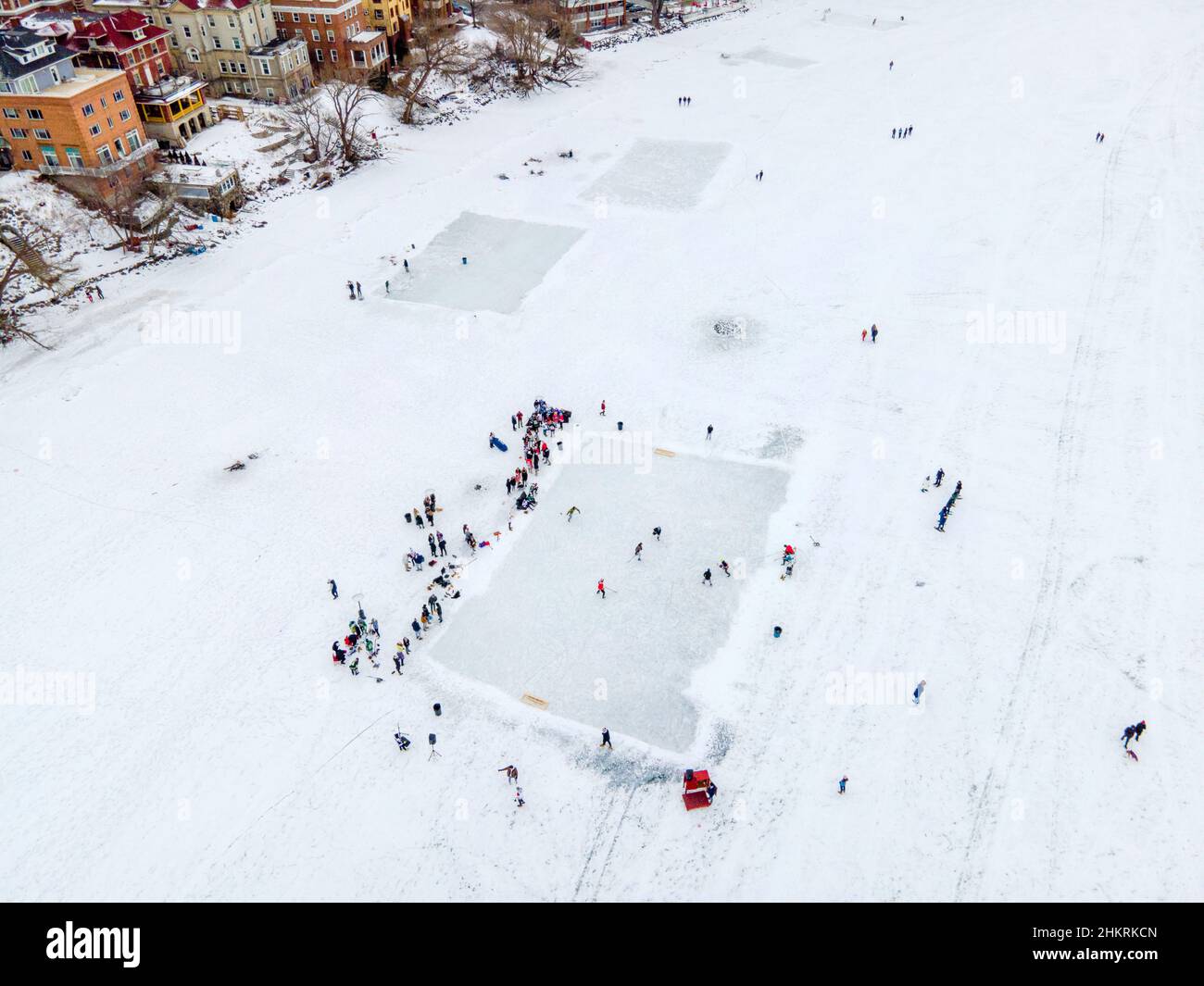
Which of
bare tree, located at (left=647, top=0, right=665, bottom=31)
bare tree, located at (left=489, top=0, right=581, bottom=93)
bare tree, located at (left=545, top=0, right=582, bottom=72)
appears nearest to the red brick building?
bare tree, located at (left=489, top=0, right=581, bottom=93)

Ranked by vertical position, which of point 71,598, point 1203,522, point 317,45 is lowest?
point 1203,522

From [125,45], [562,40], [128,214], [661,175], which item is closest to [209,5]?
[125,45]

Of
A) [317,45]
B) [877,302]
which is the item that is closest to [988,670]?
[877,302]

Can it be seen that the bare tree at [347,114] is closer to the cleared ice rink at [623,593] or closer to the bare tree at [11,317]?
the bare tree at [11,317]

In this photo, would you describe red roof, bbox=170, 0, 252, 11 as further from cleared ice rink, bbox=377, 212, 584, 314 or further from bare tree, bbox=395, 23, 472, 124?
cleared ice rink, bbox=377, 212, 584, 314

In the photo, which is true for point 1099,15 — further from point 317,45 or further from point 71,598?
point 71,598

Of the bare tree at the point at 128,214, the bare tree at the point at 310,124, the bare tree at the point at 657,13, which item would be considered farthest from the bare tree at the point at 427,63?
the bare tree at the point at 128,214

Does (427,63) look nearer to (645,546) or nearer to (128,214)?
(128,214)
